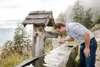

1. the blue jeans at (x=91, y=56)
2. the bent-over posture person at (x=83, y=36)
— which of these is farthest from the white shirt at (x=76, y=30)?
the blue jeans at (x=91, y=56)

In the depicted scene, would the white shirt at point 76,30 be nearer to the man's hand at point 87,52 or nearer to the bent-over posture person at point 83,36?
the bent-over posture person at point 83,36

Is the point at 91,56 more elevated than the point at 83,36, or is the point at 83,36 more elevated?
the point at 83,36

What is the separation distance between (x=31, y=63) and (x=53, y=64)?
32cm

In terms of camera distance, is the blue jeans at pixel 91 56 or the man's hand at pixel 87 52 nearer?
the man's hand at pixel 87 52

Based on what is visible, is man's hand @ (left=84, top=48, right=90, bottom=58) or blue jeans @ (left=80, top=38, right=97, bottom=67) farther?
blue jeans @ (left=80, top=38, right=97, bottom=67)

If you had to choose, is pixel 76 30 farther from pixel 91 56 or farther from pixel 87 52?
pixel 91 56

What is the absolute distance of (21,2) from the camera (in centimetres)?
1100

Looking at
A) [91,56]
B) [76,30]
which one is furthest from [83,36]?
[91,56]

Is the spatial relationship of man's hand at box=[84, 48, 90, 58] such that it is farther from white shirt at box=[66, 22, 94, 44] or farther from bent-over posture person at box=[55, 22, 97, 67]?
white shirt at box=[66, 22, 94, 44]

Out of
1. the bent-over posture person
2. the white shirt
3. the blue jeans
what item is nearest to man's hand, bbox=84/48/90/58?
the bent-over posture person

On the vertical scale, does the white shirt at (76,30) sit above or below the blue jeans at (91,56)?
above

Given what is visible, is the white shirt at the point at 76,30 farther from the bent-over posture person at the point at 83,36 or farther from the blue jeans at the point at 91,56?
the blue jeans at the point at 91,56

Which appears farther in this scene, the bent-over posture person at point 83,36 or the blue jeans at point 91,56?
the blue jeans at point 91,56

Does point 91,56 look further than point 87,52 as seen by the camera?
Yes
